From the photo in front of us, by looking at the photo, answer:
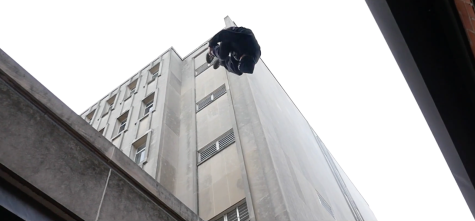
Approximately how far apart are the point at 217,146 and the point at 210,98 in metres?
3.96

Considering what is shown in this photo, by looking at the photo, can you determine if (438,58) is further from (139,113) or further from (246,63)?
(139,113)

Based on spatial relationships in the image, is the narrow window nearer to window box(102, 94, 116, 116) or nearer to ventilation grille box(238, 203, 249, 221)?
ventilation grille box(238, 203, 249, 221)

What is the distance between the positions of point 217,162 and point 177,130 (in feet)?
14.1

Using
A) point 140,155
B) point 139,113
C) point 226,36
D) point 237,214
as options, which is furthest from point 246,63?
point 139,113

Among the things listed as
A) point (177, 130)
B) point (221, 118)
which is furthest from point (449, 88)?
point (177, 130)

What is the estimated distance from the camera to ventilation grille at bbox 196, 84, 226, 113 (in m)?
16.8

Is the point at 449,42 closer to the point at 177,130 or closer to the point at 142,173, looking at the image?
the point at 142,173

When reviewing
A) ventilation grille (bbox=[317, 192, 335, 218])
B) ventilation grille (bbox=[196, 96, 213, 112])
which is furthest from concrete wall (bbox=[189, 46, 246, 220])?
ventilation grille (bbox=[317, 192, 335, 218])

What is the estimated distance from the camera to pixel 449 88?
328cm

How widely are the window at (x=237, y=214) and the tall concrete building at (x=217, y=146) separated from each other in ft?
0.10

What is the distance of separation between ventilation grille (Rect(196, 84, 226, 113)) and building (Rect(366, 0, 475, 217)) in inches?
528

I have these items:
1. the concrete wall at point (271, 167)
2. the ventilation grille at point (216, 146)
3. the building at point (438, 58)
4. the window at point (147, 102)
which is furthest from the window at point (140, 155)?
the building at point (438, 58)

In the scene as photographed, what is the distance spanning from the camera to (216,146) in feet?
45.0

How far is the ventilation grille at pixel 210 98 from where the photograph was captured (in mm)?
16752
